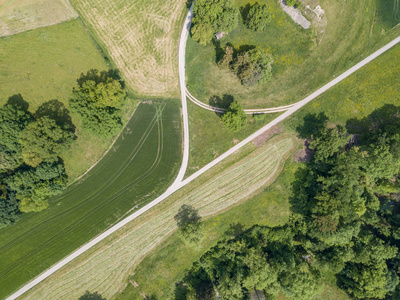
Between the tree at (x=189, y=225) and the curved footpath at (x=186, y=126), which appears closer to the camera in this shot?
the tree at (x=189, y=225)

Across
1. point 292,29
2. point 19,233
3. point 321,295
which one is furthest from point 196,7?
point 321,295

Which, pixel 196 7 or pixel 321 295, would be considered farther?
pixel 321 295

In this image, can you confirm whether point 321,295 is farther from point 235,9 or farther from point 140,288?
point 235,9

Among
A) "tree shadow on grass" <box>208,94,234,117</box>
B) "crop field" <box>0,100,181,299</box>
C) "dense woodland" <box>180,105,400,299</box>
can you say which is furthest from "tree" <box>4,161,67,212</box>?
"tree shadow on grass" <box>208,94,234,117</box>

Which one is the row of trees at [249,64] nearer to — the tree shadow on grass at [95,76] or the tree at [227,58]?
the tree at [227,58]

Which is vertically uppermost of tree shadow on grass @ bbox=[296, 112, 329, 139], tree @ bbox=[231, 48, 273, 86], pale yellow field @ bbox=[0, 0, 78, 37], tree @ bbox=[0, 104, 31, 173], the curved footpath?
pale yellow field @ bbox=[0, 0, 78, 37]

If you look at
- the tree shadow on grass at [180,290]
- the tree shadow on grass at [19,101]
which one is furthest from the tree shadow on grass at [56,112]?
the tree shadow on grass at [180,290]

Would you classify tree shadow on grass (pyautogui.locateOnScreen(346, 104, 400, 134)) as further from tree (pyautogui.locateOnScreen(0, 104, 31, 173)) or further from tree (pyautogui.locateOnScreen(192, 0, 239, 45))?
tree (pyautogui.locateOnScreen(0, 104, 31, 173))
